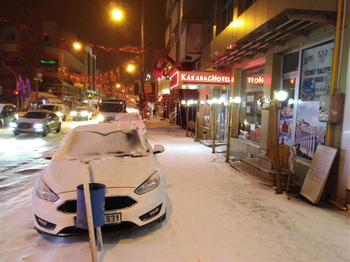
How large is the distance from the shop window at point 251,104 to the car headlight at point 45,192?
24.6 ft

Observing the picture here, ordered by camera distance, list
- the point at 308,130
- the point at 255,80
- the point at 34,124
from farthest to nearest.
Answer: the point at 34,124 → the point at 255,80 → the point at 308,130

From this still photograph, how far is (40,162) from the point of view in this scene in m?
8.59

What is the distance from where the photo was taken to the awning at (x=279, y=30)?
5203mm

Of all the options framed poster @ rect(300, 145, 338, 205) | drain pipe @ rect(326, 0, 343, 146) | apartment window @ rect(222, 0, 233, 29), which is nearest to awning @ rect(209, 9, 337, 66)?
drain pipe @ rect(326, 0, 343, 146)

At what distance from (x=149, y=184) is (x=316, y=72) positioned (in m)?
5.27

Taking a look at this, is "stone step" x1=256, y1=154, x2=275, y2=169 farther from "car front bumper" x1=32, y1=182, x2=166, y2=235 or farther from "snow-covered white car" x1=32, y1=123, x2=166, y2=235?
"car front bumper" x1=32, y1=182, x2=166, y2=235

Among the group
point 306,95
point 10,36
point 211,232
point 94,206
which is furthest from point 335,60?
point 10,36

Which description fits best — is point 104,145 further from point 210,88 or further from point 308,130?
point 210,88

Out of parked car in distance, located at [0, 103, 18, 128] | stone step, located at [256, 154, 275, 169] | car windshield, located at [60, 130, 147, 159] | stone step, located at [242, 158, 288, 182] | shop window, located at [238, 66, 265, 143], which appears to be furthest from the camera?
parked car in distance, located at [0, 103, 18, 128]

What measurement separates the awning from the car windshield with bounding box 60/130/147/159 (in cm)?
418

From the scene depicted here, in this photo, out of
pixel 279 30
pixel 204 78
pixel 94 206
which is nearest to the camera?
pixel 94 206

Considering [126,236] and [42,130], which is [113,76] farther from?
[126,236]

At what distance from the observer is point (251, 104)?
10008mm

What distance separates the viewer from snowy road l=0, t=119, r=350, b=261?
332cm
